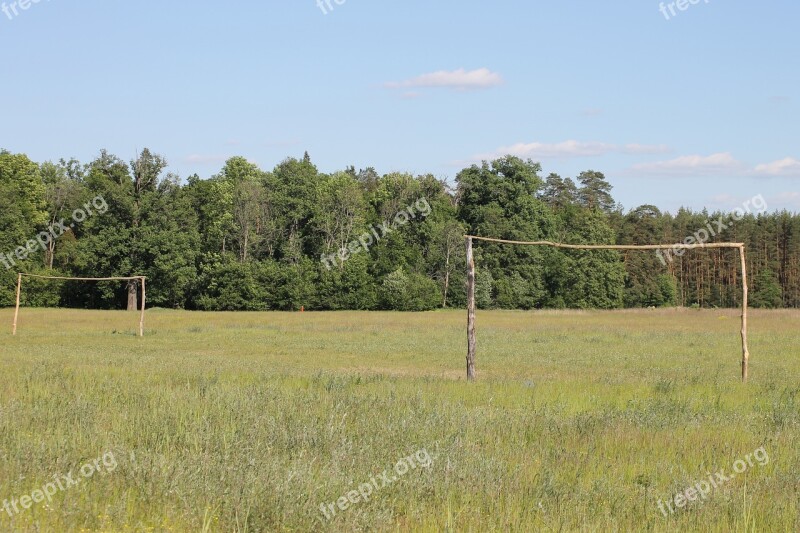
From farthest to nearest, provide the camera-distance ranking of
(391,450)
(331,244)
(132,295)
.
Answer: (331,244)
(132,295)
(391,450)

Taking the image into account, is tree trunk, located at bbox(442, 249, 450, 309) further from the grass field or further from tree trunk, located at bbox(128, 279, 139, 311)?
the grass field

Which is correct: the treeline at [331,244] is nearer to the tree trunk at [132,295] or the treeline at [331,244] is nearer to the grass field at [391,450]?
the tree trunk at [132,295]

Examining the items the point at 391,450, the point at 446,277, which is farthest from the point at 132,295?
the point at 391,450

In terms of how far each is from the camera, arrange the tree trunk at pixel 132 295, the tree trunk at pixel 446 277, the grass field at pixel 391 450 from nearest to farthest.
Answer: the grass field at pixel 391 450 → the tree trunk at pixel 132 295 → the tree trunk at pixel 446 277

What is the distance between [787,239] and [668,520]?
352 ft

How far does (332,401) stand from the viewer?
12758 millimetres

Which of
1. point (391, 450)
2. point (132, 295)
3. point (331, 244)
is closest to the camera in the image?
point (391, 450)

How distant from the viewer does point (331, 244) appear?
85.4 m

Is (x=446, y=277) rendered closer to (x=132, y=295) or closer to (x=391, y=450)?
(x=132, y=295)

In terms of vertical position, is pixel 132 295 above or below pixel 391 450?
above

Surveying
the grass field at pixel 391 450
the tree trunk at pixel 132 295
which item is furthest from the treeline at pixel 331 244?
the grass field at pixel 391 450

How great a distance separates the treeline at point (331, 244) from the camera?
7494 cm

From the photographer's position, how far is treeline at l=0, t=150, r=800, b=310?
246 feet

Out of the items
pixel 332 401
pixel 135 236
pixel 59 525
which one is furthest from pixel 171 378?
pixel 135 236
